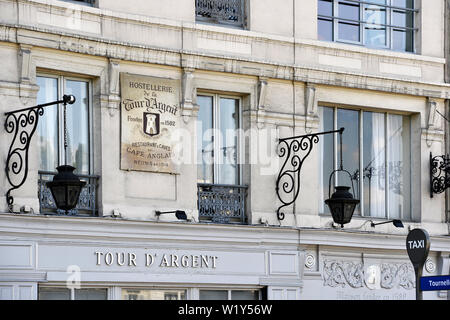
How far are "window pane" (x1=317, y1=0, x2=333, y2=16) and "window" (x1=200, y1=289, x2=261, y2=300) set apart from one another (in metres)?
4.96

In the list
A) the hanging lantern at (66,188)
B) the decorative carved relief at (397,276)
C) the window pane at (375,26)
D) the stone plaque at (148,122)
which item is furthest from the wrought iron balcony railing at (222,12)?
the decorative carved relief at (397,276)

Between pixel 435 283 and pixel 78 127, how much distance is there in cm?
686

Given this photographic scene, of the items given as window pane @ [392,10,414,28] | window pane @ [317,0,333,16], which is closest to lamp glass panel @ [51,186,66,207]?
window pane @ [317,0,333,16]

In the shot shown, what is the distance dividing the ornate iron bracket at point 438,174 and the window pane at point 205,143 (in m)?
4.41

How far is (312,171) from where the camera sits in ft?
76.9

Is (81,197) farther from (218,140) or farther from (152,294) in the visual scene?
(218,140)

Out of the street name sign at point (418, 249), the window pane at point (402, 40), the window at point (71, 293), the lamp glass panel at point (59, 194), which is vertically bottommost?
the window at point (71, 293)

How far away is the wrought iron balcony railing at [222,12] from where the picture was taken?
22656mm

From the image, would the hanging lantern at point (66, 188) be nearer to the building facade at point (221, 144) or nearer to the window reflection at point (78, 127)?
the building facade at point (221, 144)

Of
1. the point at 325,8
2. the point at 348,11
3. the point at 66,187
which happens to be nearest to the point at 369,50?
the point at 348,11

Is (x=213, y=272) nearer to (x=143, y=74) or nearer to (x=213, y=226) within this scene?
(x=213, y=226)
